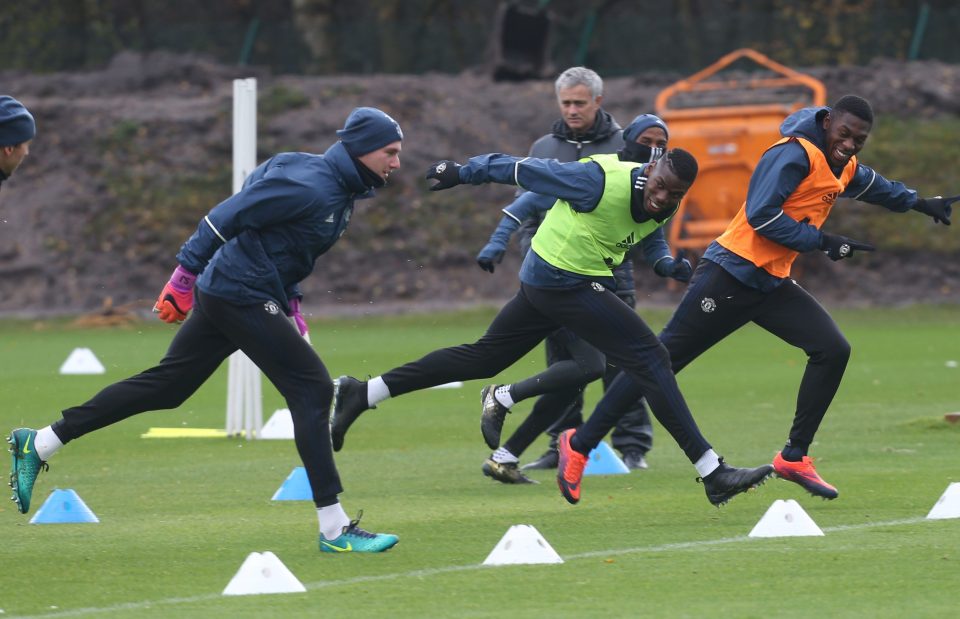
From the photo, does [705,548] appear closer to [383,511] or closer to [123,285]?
[383,511]

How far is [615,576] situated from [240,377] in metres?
5.87

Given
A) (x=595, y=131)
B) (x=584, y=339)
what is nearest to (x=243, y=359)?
(x=595, y=131)

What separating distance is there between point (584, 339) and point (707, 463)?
95cm

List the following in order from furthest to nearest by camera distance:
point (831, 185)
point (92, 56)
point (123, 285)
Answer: point (92, 56)
point (123, 285)
point (831, 185)

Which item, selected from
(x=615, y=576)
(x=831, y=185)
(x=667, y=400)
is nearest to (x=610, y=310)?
(x=667, y=400)

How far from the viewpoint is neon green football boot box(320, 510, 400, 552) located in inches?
309

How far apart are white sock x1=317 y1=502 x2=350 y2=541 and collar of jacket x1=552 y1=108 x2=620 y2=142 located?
3.60 meters

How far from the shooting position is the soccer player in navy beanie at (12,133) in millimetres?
7426

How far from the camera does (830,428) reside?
42.0 feet

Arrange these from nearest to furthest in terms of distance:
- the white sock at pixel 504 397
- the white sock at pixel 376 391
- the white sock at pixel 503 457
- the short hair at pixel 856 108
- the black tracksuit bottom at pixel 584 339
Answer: the black tracksuit bottom at pixel 584 339
the short hair at pixel 856 108
the white sock at pixel 376 391
the white sock at pixel 504 397
the white sock at pixel 503 457

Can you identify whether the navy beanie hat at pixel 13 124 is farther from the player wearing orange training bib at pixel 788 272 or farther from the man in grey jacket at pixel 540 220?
the man in grey jacket at pixel 540 220

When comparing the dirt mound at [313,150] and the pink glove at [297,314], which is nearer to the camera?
the pink glove at [297,314]

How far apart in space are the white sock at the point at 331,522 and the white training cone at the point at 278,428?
488 centimetres

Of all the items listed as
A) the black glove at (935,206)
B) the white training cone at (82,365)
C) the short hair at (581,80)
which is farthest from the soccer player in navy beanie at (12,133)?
the white training cone at (82,365)
